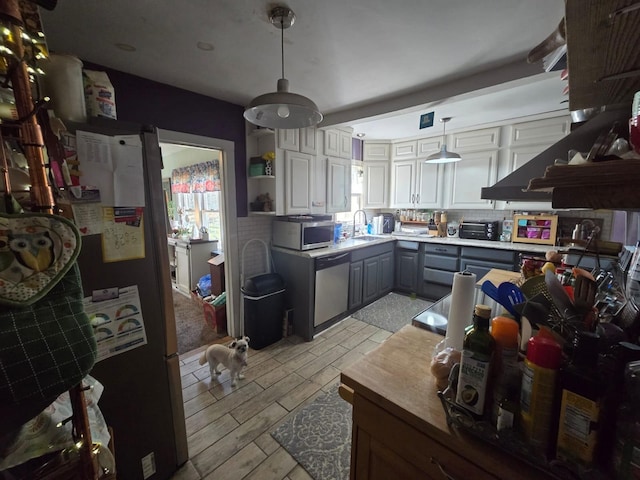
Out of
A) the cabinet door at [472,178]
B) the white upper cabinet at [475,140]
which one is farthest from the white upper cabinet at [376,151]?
the cabinet door at [472,178]

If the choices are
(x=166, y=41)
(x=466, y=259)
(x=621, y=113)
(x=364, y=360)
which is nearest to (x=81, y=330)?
(x=364, y=360)

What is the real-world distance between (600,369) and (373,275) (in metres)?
3.27

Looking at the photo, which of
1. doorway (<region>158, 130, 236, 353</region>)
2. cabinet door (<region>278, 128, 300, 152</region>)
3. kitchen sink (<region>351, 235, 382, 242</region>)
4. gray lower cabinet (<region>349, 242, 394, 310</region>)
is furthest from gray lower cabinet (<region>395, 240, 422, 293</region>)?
doorway (<region>158, 130, 236, 353</region>)

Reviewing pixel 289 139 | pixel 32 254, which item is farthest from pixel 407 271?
pixel 32 254

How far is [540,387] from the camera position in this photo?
570 millimetres

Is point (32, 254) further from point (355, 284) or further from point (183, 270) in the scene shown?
point (183, 270)

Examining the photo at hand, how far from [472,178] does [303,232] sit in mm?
2552

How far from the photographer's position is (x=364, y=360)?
103 centimetres

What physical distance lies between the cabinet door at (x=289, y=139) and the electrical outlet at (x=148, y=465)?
2.55 meters

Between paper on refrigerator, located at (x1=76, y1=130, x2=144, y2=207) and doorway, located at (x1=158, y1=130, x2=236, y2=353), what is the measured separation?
1.12 m

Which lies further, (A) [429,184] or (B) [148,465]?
(A) [429,184]

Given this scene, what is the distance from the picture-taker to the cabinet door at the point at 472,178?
353 cm

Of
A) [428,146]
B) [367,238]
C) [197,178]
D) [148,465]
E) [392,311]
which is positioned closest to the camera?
[148,465]

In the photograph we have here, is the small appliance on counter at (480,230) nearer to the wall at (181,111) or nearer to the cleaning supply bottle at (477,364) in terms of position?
the wall at (181,111)
